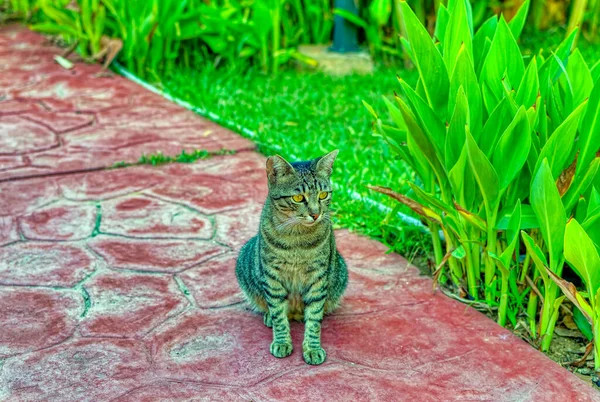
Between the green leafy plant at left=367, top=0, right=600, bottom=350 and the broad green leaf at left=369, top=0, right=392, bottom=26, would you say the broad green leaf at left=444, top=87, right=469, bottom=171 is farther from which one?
the broad green leaf at left=369, top=0, right=392, bottom=26

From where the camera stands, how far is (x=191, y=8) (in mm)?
6859

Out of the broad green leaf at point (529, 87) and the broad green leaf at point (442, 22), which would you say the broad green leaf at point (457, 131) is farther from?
the broad green leaf at point (442, 22)

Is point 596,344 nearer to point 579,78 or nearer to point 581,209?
point 581,209

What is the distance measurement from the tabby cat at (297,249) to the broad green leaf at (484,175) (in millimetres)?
524

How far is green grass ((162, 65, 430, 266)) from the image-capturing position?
429 centimetres

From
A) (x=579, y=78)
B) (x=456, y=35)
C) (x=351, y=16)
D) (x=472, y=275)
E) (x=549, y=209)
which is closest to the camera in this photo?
(x=549, y=209)

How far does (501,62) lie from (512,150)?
1.55ft

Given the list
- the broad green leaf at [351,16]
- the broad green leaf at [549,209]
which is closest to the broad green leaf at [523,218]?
the broad green leaf at [549,209]

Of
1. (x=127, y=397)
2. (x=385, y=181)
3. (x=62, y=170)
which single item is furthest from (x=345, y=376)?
(x=62, y=170)

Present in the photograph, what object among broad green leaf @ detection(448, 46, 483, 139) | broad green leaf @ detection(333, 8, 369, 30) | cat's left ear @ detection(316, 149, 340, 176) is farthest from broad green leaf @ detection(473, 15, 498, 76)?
broad green leaf @ detection(333, 8, 369, 30)

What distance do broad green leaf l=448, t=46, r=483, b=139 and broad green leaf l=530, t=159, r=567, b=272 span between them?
401mm

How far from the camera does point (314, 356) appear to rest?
2.97 meters

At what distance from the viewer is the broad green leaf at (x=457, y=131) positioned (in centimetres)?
304

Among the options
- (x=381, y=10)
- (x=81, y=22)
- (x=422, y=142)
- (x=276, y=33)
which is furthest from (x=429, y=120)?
(x=81, y=22)
